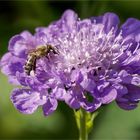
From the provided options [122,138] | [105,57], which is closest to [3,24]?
[122,138]

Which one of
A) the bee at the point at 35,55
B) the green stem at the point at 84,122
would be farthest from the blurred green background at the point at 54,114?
the bee at the point at 35,55

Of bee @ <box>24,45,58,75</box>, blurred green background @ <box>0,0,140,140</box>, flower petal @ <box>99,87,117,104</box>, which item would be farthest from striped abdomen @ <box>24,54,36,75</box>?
blurred green background @ <box>0,0,140,140</box>

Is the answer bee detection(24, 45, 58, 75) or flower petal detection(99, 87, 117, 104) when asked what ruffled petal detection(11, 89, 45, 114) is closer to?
bee detection(24, 45, 58, 75)

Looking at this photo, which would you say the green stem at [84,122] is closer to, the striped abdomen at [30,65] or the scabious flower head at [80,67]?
the scabious flower head at [80,67]

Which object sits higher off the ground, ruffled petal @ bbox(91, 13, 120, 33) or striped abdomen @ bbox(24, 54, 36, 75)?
ruffled petal @ bbox(91, 13, 120, 33)

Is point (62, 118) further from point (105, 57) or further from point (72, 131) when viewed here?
point (105, 57)

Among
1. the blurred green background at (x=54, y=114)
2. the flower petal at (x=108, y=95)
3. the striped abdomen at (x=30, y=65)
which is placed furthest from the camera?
the blurred green background at (x=54, y=114)
